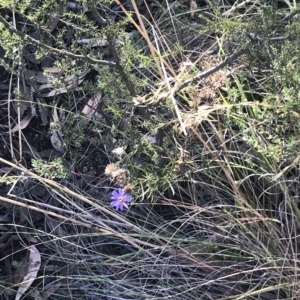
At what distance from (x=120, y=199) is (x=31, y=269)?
34 centimetres

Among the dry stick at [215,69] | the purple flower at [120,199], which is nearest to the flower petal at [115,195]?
the purple flower at [120,199]

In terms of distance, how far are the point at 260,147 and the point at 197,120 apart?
0.14 meters

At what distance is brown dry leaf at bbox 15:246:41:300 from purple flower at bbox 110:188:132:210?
0.29 metres

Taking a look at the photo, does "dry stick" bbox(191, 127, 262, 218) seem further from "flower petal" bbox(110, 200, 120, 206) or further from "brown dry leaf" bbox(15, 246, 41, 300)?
"brown dry leaf" bbox(15, 246, 41, 300)

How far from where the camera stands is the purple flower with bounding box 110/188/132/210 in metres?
1.36

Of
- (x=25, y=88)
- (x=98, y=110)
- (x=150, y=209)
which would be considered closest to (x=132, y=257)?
(x=150, y=209)

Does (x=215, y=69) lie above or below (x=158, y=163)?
above

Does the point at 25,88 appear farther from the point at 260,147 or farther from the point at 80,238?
the point at 260,147

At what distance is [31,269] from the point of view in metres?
1.54

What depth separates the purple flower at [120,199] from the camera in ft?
4.46

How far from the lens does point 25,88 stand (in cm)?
167

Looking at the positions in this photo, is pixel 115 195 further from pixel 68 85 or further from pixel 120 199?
pixel 68 85

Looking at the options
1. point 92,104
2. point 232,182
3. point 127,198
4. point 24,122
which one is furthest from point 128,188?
point 24,122

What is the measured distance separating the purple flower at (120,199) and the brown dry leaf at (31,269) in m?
0.29
